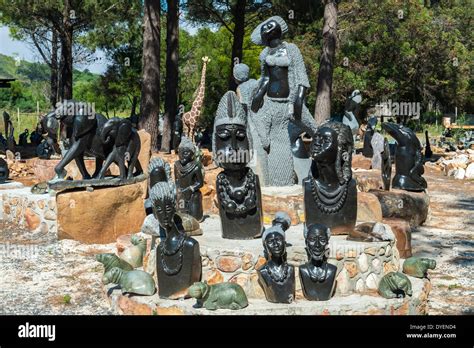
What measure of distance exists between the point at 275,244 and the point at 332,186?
1.16 metres

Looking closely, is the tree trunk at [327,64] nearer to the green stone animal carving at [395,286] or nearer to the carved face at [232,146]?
the carved face at [232,146]

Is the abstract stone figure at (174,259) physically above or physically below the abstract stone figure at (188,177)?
below

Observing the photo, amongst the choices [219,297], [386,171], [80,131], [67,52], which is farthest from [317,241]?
[67,52]

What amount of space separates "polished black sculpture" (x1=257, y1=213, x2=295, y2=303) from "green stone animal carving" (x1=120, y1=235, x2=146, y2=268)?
1607mm

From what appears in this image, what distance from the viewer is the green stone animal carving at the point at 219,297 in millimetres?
5086

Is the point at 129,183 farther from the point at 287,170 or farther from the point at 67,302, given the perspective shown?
the point at 67,302

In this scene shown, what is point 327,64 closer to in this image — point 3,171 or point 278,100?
point 278,100

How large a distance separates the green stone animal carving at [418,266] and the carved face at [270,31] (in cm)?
365

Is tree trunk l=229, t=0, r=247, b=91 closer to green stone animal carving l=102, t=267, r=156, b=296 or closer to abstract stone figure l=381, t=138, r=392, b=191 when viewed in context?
abstract stone figure l=381, t=138, r=392, b=191

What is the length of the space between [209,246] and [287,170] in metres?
2.71

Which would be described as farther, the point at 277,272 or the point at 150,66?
the point at 150,66

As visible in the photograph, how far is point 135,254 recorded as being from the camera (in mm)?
6555

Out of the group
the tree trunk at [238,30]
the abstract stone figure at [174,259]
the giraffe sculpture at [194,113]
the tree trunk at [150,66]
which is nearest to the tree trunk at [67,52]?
the tree trunk at [238,30]

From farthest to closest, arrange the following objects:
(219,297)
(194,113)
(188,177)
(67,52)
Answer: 1. (67,52)
2. (194,113)
3. (188,177)
4. (219,297)
